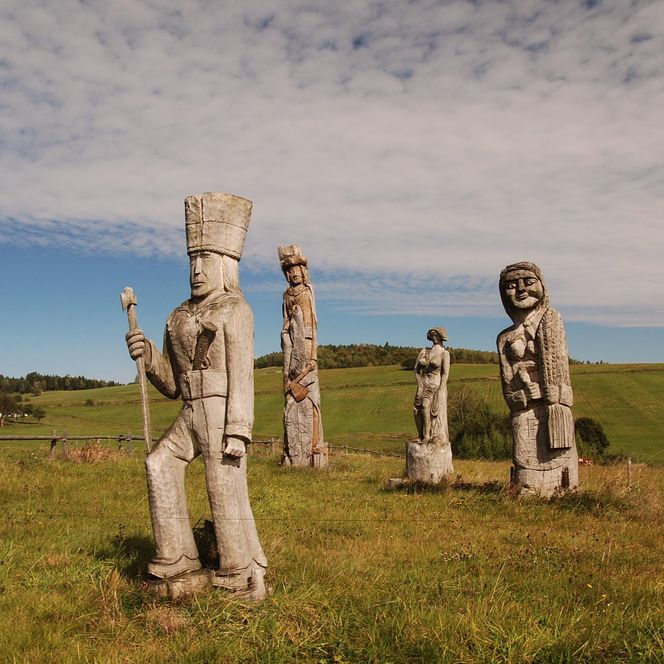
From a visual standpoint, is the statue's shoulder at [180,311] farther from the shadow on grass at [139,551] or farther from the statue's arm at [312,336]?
the statue's arm at [312,336]

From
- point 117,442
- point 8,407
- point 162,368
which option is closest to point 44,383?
point 8,407

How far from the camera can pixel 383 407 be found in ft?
162

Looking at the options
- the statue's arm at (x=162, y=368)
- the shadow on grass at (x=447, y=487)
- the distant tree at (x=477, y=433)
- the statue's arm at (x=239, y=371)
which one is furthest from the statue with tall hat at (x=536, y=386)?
the distant tree at (x=477, y=433)

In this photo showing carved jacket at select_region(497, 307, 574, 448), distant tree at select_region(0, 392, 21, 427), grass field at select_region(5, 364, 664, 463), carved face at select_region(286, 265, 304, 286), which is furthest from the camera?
distant tree at select_region(0, 392, 21, 427)

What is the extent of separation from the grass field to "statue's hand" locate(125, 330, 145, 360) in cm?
2848

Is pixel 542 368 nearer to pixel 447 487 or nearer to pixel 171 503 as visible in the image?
pixel 447 487

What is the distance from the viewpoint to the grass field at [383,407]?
1542 inches

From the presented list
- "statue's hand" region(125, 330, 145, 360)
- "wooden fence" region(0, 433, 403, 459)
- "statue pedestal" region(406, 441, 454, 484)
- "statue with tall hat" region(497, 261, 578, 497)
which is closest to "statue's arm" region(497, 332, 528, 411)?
"statue with tall hat" region(497, 261, 578, 497)

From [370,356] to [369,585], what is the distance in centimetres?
7191

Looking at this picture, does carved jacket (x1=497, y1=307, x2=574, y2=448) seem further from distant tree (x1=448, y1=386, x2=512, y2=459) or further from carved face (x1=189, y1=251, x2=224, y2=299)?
distant tree (x1=448, y1=386, x2=512, y2=459)

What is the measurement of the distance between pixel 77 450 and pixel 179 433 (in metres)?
12.0

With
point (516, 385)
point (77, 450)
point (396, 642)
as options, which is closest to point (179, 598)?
point (396, 642)

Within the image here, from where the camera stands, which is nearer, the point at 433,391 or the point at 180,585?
the point at 180,585

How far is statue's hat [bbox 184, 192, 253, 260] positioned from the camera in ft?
19.0
